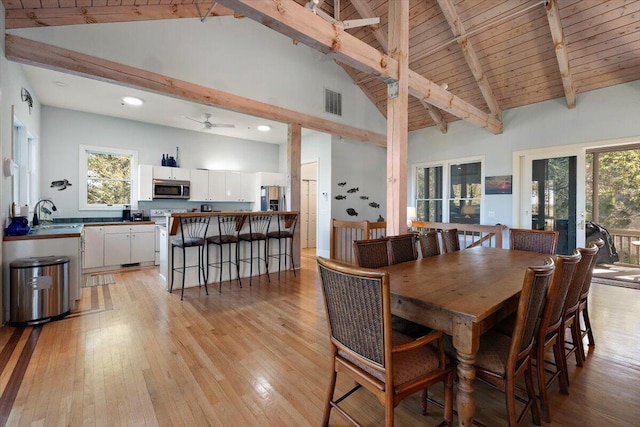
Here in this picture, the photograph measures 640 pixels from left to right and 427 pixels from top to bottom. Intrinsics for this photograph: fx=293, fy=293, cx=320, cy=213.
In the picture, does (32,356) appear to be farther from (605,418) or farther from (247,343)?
(605,418)

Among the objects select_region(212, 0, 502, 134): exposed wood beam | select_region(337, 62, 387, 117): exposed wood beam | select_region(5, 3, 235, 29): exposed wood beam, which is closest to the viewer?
select_region(212, 0, 502, 134): exposed wood beam

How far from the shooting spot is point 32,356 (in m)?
2.34

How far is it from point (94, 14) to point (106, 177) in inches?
135

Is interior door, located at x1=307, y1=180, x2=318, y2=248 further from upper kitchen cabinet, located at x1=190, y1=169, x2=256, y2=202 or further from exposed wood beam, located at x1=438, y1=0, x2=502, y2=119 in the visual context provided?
exposed wood beam, located at x1=438, y1=0, x2=502, y2=119

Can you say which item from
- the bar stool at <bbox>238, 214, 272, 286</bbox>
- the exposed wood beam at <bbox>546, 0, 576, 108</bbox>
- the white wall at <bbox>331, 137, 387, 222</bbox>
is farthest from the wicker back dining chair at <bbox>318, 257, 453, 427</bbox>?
the white wall at <bbox>331, 137, 387, 222</bbox>

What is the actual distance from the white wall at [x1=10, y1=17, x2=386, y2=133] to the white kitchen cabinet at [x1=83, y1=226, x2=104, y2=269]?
304 cm

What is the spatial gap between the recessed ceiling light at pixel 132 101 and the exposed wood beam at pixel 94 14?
158 centimetres

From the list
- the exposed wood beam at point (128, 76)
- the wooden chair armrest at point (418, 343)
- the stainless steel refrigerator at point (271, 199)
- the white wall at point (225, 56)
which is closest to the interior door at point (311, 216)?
the stainless steel refrigerator at point (271, 199)

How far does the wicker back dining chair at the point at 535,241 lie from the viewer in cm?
324

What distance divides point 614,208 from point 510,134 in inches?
137

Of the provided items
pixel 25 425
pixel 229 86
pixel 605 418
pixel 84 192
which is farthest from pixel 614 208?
pixel 84 192

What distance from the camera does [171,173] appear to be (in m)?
6.14

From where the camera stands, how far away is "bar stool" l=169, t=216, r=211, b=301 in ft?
12.9

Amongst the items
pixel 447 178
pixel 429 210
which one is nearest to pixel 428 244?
pixel 447 178
